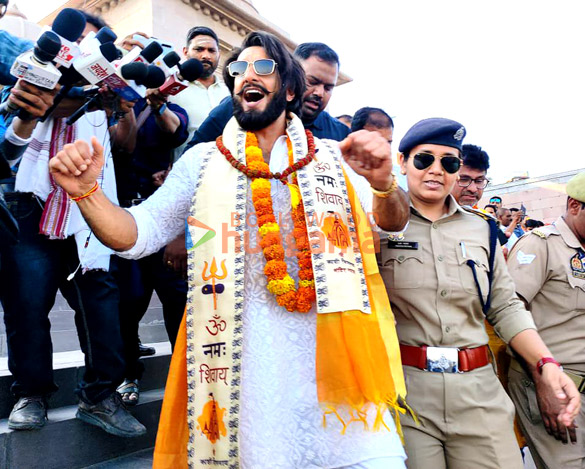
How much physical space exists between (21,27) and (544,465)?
553 cm

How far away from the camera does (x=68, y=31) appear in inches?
80.8

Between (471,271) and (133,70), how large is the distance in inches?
68.1

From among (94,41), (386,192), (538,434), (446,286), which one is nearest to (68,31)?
(94,41)

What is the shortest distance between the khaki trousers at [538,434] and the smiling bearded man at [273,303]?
1.21 meters

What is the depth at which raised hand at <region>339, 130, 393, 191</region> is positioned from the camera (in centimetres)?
177

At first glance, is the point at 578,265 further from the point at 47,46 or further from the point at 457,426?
the point at 47,46

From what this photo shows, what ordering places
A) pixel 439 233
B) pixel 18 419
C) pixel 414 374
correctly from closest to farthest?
pixel 414 374, pixel 439 233, pixel 18 419

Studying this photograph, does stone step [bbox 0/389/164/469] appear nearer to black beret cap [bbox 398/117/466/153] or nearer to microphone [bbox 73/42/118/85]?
microphone [bbox 73/42/118/85]

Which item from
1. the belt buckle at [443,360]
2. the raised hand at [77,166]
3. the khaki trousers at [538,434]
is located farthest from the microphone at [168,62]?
the khaki trousers at [538,434]

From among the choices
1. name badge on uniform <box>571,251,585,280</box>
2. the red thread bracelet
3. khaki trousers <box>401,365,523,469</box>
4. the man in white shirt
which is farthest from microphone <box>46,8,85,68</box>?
name badge on uniform <box>571,251,585,280</box>

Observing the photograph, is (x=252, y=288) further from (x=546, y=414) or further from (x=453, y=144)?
(x=546, y=414)

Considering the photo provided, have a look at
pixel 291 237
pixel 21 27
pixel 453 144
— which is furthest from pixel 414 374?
pixel 21 27

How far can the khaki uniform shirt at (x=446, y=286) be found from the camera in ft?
7.12

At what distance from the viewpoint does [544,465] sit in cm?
259
